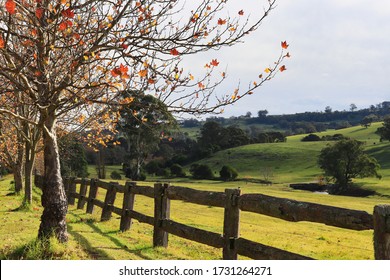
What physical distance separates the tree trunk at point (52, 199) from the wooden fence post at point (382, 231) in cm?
665

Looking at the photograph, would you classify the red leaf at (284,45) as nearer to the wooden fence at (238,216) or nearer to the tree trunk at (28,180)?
the wooden fence at (238,216)

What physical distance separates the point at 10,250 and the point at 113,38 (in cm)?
508

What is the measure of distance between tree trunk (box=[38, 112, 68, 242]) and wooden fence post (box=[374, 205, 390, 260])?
6.65 m

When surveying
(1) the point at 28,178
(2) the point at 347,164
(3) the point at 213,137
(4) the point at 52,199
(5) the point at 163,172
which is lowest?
(5) the point at 163,172

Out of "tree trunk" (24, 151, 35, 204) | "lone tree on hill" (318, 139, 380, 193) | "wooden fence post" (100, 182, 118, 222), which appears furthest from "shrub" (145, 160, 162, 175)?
"wooden fence post" (100, 182, 118, 222)

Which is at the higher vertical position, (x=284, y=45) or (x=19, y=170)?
(x=284, y=45)

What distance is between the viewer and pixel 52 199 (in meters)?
9.61

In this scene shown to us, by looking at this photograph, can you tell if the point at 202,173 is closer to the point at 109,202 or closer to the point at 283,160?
the point at 283,160

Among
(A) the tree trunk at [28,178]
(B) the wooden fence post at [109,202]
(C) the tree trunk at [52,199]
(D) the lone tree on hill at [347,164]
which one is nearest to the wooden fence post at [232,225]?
(C) the tree trunk at [52,199]

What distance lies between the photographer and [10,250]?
8875 millimetres

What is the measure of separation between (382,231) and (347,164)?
77468mm

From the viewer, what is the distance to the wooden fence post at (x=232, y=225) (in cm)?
848

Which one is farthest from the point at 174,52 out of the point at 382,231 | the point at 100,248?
the point at 382,231

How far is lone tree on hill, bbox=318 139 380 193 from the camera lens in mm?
77375
